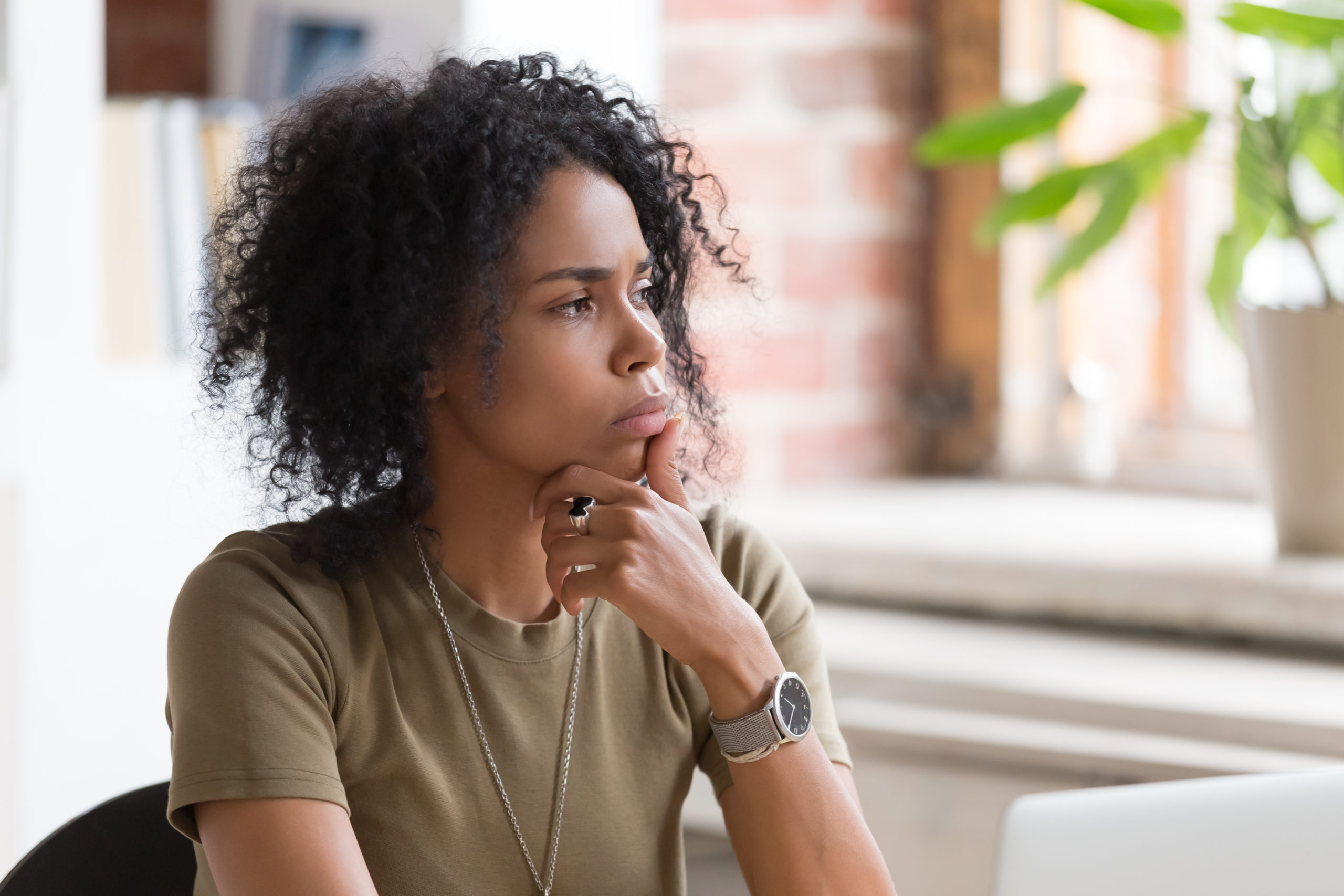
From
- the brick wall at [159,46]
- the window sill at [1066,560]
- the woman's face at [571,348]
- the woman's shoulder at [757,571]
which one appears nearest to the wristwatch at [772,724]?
the woman's shoulder at [757,571]

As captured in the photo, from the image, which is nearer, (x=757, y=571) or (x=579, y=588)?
(x=579, y=588)

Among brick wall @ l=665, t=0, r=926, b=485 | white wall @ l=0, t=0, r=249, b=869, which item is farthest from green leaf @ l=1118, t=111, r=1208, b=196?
white wall @ l=0, t=0, r=249, b=869

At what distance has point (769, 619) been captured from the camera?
4.19 ft

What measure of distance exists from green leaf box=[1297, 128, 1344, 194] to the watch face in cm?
99

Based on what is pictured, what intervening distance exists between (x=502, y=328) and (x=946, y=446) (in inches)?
58.7

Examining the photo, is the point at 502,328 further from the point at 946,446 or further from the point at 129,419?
the point at 946,446

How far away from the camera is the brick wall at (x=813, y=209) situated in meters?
2.21

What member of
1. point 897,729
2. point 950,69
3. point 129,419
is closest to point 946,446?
point 950,69

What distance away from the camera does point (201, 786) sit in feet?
3.27

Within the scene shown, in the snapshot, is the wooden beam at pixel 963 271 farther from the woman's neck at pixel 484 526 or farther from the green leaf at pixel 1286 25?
the woman's neck at pixel 484 526

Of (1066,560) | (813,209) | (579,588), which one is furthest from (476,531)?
(813,209)

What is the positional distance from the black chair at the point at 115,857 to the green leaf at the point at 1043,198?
4.06ft

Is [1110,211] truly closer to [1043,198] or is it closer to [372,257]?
[1043,198]

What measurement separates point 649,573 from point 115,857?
0.46 metres
